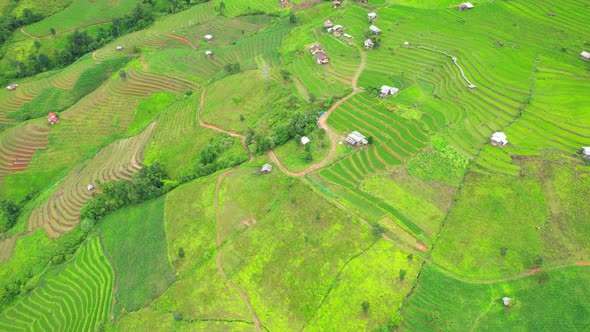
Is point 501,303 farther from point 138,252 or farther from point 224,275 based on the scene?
point 138,252

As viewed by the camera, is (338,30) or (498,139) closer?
(498,139)

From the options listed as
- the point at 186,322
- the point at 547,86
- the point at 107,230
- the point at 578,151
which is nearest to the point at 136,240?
the point at 107,230

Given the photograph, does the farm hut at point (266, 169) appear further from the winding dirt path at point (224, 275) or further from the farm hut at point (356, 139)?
the farm hut at point (356, 139)

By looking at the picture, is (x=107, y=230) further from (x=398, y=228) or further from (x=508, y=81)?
(x=508, y=81)

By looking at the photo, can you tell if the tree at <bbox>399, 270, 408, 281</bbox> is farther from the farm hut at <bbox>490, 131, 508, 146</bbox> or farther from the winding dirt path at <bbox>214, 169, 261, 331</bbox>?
the farm hut at <bbox>490, 131, 508, 146</bbox>

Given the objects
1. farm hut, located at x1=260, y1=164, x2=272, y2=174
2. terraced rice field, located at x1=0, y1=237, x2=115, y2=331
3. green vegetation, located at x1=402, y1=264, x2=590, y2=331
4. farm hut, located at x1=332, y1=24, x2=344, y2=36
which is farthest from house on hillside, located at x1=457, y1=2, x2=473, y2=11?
terraced rice field, located at x1=0, y1=237, x2=115, y2=331

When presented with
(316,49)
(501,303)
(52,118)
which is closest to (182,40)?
(52,118)

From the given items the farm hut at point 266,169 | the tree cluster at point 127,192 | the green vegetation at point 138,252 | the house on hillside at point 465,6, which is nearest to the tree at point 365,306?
the farm hut at point 266,169
